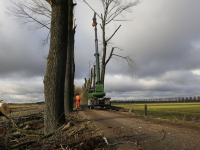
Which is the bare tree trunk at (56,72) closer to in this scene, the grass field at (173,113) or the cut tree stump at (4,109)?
the cut tree stump at (4,109)

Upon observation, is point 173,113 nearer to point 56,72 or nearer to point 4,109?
point 56,72

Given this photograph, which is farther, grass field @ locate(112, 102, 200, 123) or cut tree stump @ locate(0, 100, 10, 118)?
grass field @ locate(112, 102, 200, 123)

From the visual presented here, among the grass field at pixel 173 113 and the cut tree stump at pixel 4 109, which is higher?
the cut tree stump at pixel 4 109

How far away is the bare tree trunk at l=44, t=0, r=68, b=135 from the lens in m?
5.62

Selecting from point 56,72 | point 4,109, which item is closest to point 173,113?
point 56,72

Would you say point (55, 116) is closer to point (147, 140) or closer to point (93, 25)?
point (147, 140)

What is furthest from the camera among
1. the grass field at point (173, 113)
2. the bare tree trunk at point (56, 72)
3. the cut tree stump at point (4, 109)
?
the grass field at point (173, 113)

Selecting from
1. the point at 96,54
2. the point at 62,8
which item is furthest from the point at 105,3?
the point at 62,8

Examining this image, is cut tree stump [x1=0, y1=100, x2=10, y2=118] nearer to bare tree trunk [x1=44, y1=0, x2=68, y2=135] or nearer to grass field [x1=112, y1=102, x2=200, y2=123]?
bare tree trunk [x1=44, y1=0, x2=68, y2=135]

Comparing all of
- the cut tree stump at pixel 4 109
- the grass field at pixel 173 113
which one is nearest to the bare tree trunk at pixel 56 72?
the cut tree stump at pixel 4 109

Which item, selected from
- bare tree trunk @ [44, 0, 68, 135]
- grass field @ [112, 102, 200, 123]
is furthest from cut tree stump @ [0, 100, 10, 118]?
grass field @ [112, 102, 200, 123]

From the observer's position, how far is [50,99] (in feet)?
18.5

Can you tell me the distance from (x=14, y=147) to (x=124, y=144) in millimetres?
2500

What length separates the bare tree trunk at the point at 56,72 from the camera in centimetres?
562
